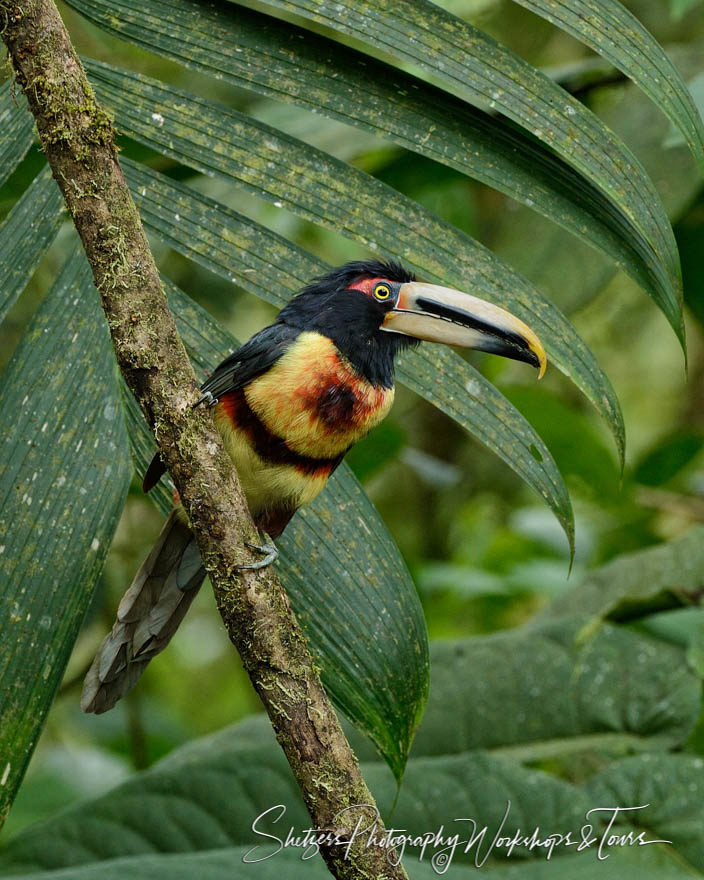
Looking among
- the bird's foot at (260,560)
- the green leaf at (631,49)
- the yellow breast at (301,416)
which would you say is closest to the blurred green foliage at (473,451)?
the green leaf at (631,49)

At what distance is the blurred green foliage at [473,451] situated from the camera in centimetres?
290

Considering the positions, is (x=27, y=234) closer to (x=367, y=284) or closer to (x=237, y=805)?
(x=367, y=284)

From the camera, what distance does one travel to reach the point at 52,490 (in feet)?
5.33

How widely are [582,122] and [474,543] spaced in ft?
10.4

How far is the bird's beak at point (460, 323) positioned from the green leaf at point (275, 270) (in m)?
0.09

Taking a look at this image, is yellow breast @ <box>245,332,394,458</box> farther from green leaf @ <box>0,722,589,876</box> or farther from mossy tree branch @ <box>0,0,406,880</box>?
green leaf @ <box>0,722,589,876</box>

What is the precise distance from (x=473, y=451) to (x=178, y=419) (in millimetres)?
3414

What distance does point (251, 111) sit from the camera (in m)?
3.40

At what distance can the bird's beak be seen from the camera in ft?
5.60

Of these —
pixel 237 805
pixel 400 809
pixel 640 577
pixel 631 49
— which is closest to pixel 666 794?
pixel 400 809

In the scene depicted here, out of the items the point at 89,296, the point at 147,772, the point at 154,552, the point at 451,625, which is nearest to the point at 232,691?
the point at 451,625

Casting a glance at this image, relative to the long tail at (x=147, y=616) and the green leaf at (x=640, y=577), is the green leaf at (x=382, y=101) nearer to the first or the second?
the long tail at (x=147, y=616)

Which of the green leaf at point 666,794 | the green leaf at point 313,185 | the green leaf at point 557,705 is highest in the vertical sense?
the green leaf at point 313,185

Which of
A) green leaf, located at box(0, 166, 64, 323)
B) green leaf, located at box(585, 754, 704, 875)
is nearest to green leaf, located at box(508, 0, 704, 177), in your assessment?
green leaf, located at box(0, 166, 64, 323)
